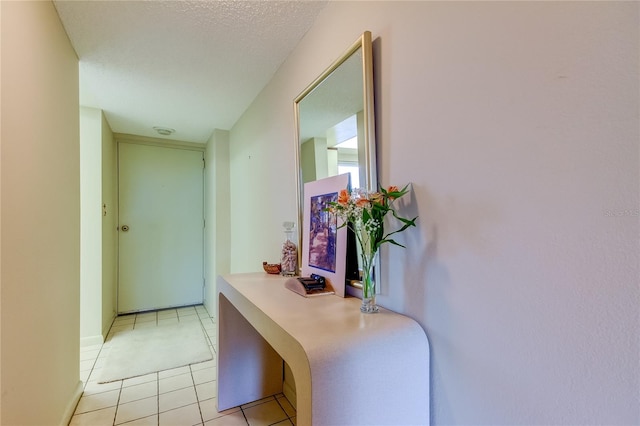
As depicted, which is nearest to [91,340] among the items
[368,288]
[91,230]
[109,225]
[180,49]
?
[91,230]

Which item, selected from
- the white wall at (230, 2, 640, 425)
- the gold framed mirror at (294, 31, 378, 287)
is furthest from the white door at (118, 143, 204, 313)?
the white wall at (230, 2, 640, 425)

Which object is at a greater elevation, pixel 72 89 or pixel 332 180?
pixel 72 89

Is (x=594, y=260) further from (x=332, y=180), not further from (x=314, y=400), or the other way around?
(x=332, y=180)

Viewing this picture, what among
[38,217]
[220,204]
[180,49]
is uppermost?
[180,49]

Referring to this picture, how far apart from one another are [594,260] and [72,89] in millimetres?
2547

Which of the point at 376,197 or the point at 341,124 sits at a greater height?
the point at 341,124

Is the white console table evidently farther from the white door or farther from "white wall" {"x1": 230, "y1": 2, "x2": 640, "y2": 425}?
the white door

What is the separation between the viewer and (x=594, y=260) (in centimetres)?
61

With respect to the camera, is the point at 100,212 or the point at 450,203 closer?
the point at 450,203

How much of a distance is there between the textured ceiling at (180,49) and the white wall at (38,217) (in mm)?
202

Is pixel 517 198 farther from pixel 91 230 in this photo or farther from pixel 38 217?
pixel 91 230

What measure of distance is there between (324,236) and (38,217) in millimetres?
1262

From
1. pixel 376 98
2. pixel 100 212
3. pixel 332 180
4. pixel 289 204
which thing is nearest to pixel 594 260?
pixel 376 98

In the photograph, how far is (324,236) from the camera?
4.83 feet
